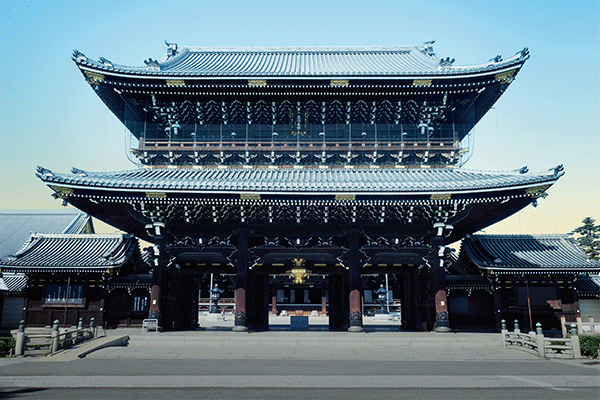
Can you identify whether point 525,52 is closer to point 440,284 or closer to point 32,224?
point 440,284

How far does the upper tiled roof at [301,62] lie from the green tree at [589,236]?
3392 cm

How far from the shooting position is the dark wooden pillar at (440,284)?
21.6 metres

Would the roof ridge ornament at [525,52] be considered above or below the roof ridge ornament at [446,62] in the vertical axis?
below

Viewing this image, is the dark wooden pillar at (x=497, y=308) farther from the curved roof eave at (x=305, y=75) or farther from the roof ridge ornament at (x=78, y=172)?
the roof ridge ornament at (x=78, y=172)

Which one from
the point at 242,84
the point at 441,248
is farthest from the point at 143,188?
the point at 441,248

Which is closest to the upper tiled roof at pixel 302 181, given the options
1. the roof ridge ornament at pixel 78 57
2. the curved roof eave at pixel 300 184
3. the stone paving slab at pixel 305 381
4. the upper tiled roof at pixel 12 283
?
the curved roof eave at pixel 300 184

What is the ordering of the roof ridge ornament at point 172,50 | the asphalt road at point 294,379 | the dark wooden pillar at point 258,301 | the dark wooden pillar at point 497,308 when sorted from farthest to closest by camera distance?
the roof ridge ornament at point 172,50, the dark wooden pillar at point 258,301, the dark wooden pillar at point 497,308, the asphalt road at point 294,379

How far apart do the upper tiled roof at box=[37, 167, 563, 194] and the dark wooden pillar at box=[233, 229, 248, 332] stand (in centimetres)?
308

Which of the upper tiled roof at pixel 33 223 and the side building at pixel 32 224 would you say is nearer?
the side building at pixel 32 224

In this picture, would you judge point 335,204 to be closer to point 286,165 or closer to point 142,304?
point 286,165

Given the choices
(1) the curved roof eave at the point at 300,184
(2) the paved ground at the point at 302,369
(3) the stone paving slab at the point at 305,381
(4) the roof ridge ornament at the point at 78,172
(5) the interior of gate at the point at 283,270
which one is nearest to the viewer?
(2) the paved ground at the point at 302,369

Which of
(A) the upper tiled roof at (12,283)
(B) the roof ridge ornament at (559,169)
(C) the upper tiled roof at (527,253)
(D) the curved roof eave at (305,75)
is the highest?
(D) the curved roof eave at (305,75)

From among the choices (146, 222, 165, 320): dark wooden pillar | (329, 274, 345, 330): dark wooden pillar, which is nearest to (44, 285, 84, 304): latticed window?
(146, 222, 165, 320): dark wooden pillar

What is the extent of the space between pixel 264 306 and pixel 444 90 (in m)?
15.7
